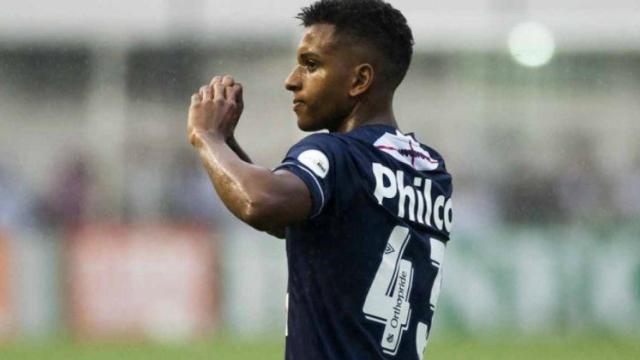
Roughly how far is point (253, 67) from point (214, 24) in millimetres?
2913

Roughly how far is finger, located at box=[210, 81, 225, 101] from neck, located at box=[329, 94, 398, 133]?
43 centimetres

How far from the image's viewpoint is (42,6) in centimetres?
3192

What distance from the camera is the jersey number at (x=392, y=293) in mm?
5543

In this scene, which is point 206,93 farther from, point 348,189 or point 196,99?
point 348,189

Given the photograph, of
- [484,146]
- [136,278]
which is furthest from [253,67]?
[136,278]

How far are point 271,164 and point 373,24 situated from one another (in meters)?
23.2

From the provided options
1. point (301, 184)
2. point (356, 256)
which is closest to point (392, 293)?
point (356, 256)

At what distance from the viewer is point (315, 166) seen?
→ 17.3ft

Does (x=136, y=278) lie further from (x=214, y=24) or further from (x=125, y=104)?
(x=125, y=104)

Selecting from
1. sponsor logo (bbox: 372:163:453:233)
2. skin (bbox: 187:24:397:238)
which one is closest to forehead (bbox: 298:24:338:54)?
skin (bbox: 187:24:397:238)

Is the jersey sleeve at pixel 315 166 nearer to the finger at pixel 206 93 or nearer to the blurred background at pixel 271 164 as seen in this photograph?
the finger at pixel 206 93

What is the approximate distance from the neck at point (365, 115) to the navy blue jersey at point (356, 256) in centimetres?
8

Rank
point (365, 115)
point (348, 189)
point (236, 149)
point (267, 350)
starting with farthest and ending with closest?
point (267, 350) → point (236, 149) → point (365, 115) → point (348, 189)

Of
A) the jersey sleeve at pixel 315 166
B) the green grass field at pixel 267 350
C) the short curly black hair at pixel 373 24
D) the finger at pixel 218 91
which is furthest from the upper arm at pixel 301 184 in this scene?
the green grass field at pixel 267 350
